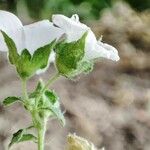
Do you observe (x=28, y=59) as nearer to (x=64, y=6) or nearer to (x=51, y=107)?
(x=51, y=107)

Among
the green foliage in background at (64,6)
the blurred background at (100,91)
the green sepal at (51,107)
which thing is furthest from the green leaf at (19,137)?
the green foliage in background at (64,6)

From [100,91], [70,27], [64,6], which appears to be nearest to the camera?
[70,27]

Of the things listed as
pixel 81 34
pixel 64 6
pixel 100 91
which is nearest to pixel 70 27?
pixel 81 34

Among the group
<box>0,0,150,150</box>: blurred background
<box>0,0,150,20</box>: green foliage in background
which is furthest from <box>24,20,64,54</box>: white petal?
<box>0,0,150,20</box>: green foliage in background

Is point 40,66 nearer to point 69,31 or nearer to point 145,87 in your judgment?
point 69,31

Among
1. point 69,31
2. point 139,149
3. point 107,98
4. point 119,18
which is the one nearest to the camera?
point 69,31

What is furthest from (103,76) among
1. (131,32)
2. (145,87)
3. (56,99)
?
(56,99)

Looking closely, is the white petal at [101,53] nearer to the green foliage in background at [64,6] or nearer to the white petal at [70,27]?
the white petal at [70,27]
